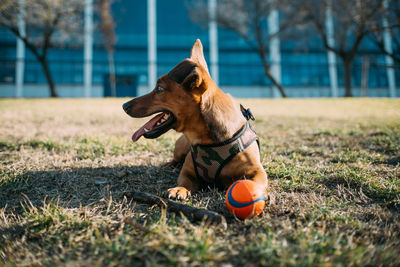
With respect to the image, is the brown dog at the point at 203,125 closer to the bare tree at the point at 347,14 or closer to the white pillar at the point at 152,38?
the bare tree at the point at 347,14

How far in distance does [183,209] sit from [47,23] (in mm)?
23321

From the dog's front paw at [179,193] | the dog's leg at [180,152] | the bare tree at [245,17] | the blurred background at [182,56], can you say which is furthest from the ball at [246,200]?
the blurred background at [182,56]

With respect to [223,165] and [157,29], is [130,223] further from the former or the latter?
[157,29]

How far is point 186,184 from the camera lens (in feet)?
8.73

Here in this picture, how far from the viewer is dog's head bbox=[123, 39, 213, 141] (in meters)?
2.49

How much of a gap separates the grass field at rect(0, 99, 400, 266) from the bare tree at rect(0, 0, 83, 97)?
1905 centimetres

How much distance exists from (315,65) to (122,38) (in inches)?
996

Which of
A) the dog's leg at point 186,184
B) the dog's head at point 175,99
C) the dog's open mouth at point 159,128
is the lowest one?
the dog's leg at point 186,184

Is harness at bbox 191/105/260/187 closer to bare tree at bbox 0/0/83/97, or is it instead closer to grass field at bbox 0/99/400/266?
grass field at bbox 0/99/400/266

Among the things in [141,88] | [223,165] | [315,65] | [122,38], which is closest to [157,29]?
[122,38]

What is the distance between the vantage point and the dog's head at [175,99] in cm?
249

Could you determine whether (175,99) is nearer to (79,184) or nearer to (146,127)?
(146,127)

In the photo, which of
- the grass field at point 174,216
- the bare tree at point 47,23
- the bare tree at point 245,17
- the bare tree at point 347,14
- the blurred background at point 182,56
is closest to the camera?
the grass field at point 174,216

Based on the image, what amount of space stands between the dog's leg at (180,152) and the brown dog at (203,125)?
65 centimetres
